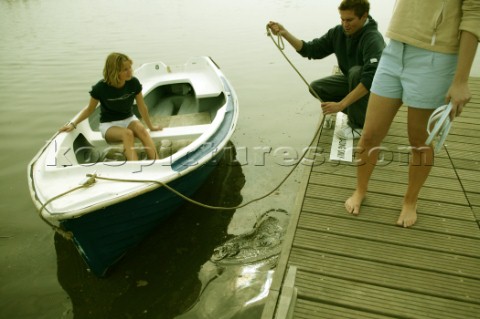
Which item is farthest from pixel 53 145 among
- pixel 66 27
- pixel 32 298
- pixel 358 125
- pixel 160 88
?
pixel 66 27

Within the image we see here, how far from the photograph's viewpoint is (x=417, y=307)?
6.19 feet

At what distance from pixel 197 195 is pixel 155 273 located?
120 cm

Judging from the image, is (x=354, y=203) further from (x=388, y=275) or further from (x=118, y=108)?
(x=118, y=108)

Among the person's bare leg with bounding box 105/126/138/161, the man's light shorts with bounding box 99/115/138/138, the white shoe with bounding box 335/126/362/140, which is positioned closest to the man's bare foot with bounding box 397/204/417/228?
the white shoe with bounding box 335/126/362/140

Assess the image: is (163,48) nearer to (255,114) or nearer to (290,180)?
(255,114)

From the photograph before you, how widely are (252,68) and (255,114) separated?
274cm

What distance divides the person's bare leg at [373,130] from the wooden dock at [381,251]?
0.27 metres

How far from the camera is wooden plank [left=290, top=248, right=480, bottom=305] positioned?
6.43 feet

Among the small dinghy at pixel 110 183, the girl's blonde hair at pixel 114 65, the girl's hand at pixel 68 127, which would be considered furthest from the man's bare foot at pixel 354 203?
the girl's hand at pixel 68 127

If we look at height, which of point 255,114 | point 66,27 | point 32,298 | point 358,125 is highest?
point 66,27

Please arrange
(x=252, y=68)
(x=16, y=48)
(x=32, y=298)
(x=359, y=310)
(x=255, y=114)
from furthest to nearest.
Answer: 1. (x=16, y=48)
2. (x=252, y=68)
3. (x=255, y=114)
4. (x=32, y=298)
5. (x=359, y=310)

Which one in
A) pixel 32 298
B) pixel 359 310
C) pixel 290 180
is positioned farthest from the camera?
pixel 290 180

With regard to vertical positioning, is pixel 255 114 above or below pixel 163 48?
below

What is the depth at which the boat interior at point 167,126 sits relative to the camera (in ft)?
11.3
